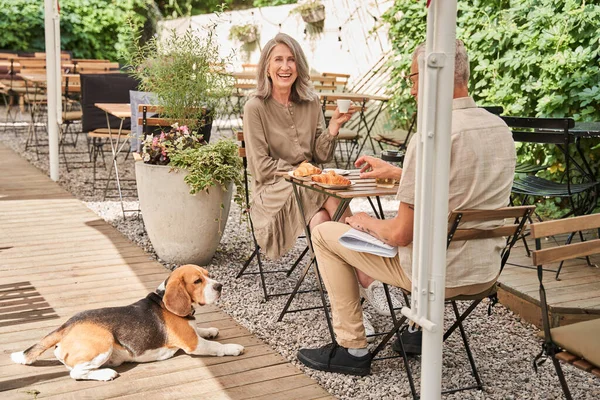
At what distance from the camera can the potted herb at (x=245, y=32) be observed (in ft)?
44.5

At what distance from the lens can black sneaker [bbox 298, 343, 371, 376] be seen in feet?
10.6

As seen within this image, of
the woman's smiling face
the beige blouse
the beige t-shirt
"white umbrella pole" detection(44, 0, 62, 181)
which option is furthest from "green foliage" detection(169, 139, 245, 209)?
"white umbrella pole" detection(44, 0, 62, 181)

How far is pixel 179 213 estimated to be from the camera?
185 inches

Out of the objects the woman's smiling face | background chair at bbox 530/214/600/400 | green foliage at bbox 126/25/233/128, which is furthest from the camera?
green foliage at bbox 126/25/233/128

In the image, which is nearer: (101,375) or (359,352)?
(101,375)

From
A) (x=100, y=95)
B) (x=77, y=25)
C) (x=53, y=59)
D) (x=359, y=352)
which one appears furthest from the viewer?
(x=77, y=25)

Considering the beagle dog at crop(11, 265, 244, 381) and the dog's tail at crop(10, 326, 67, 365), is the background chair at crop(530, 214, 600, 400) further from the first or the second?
the dog's tail at crop(10, 326, 67, 365)

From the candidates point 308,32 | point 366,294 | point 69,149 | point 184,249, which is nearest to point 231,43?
point 308,32

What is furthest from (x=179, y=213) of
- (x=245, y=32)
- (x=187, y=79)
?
(x=245, y=32)

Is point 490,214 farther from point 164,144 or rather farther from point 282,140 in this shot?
point 164,144

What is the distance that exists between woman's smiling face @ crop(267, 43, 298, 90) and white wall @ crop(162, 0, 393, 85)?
16.2ft

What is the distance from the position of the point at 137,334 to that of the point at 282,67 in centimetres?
176

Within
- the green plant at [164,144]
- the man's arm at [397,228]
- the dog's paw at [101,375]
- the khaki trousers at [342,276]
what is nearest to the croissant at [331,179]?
the khaki trousers at [342,276]

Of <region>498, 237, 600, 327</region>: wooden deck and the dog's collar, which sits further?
<region>498, 237, 600, 327</region>: wooden deck
